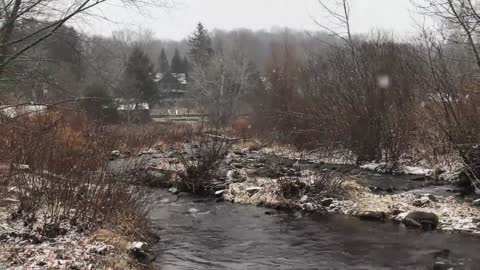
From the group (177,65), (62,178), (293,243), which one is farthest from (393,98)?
(177,65)

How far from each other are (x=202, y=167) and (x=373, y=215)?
606 centimetres

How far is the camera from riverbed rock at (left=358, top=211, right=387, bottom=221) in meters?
12.4

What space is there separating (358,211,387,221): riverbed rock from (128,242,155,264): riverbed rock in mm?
5764

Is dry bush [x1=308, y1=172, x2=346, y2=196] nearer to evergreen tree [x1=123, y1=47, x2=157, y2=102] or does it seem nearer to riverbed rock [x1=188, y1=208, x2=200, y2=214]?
riverbed rock [x1=188, y1=208, x2=200, y2=214]

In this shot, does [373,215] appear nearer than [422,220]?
No

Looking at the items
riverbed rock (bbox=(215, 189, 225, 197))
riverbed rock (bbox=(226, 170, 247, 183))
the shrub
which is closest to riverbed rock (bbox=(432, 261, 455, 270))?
the shrub

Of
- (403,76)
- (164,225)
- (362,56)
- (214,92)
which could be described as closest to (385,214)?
(164,225)

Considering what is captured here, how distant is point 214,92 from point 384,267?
4237cm

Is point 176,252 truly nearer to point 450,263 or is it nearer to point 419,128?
point 450,263

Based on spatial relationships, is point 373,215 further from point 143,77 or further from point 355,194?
point 143,77

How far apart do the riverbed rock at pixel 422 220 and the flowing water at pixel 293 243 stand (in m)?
0.29

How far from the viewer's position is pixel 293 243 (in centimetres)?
1061

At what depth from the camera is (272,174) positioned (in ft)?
57.2

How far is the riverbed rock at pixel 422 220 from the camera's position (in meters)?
11.4
